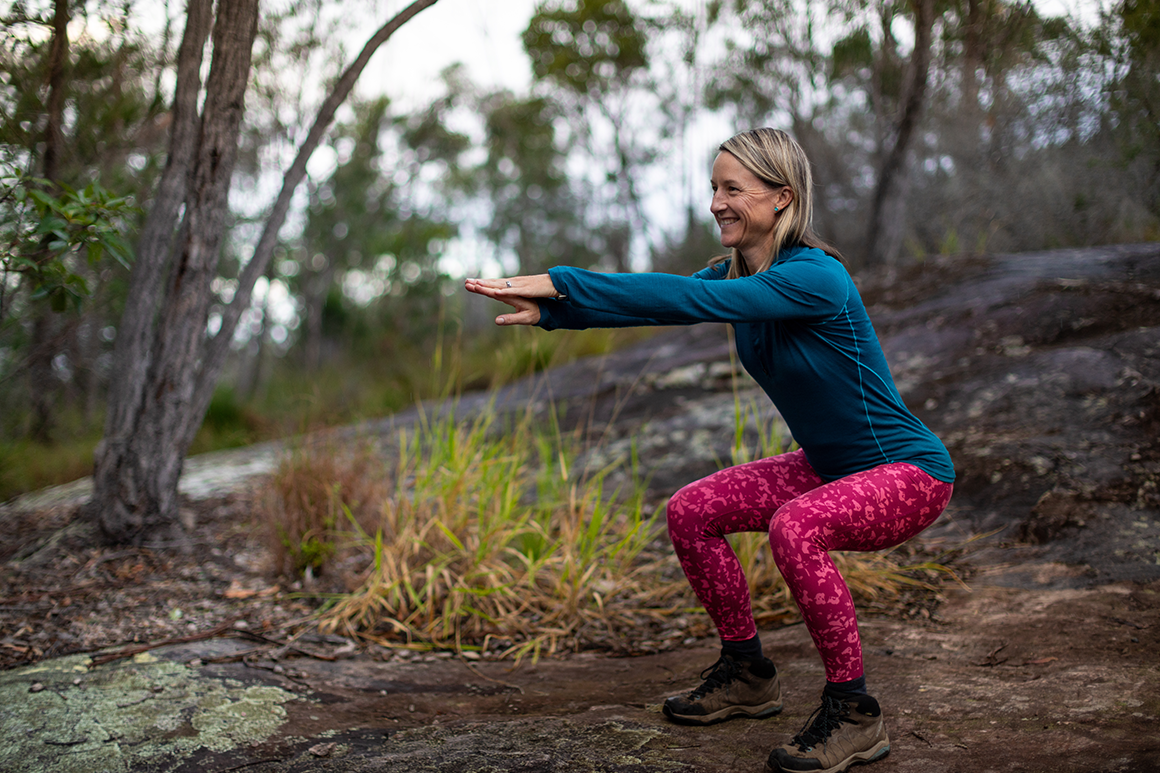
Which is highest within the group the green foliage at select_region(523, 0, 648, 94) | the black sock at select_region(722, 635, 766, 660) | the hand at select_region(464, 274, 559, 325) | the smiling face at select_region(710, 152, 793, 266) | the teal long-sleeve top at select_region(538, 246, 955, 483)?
the green foliage at select_region(523, 0, 648, 94)

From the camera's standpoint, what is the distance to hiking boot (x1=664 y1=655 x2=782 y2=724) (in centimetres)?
208

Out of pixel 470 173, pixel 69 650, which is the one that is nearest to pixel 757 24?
pixel 69 650

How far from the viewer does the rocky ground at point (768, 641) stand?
1881 mm

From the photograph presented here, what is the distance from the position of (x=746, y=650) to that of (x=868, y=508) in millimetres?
572

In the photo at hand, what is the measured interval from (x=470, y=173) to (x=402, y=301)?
1306cm

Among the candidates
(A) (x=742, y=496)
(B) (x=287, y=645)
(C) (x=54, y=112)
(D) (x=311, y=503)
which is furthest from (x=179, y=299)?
(A) (x=742, y=496)

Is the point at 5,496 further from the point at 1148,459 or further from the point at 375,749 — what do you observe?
the point at 1148,459

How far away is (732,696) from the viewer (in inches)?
82.6

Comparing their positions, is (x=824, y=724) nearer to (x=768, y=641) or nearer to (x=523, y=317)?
(x=768, y=641)

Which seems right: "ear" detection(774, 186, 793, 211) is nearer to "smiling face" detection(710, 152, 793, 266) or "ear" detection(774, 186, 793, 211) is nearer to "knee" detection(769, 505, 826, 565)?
"smiling face" detection(710, 152, 793, 266)

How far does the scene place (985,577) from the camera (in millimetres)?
2957

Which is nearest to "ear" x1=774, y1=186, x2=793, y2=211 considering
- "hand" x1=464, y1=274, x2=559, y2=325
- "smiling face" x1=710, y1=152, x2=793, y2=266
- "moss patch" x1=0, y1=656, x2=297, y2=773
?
"smiling face" x1=710, y1=152, x2=793, y2=266

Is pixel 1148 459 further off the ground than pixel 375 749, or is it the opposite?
pixel 1148 459

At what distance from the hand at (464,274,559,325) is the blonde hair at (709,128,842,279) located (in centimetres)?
64
